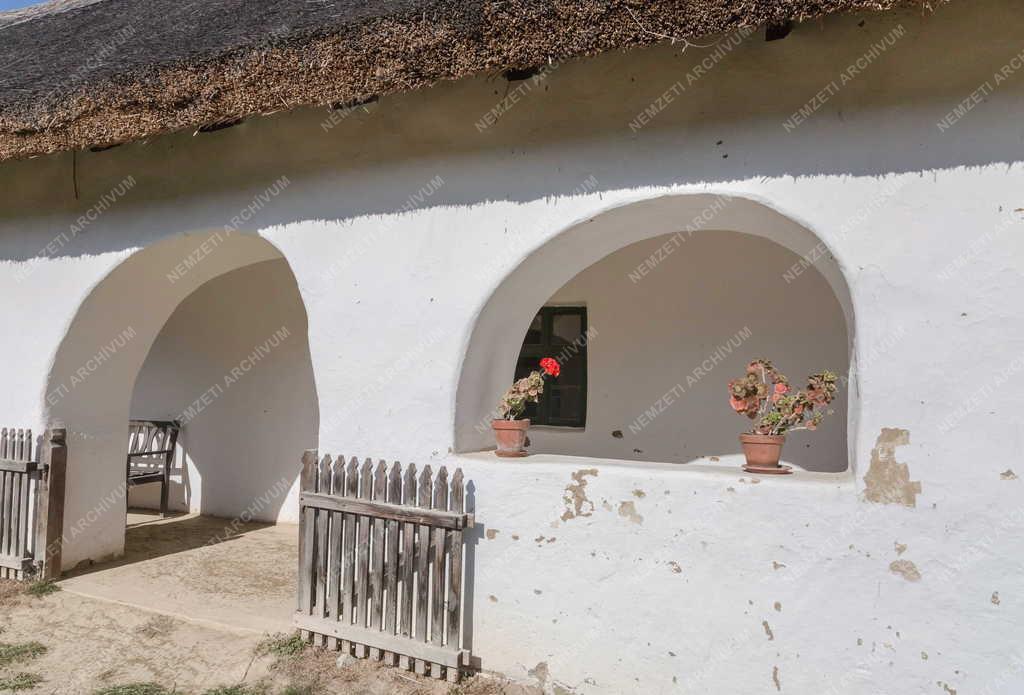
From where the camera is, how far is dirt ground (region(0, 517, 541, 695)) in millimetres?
3588

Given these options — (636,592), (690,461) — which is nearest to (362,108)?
(636,592)

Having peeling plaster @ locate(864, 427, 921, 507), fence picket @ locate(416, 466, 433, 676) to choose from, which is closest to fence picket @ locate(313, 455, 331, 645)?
fence picket @ locate(416, 466, 433, 676)

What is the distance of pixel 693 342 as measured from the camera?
5.37 meters

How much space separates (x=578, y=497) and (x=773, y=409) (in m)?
0.96

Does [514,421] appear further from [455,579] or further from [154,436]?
[154,436]

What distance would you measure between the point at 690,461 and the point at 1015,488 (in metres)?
2.69

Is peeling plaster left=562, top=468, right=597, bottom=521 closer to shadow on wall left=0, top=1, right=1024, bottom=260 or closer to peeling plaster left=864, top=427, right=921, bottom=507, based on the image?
peeling plaster left=864, top=427, right=921, bottom=507

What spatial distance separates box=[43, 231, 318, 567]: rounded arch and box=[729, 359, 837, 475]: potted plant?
3298 millimetres

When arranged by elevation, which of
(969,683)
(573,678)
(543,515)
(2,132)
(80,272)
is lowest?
(573,678)

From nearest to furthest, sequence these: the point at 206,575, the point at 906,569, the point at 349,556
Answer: the point at 906,569 → the point at 349,556 → the point at 206,575

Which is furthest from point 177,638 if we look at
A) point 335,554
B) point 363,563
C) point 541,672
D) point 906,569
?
point 906,569

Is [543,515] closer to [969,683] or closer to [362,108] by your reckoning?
[969,683]

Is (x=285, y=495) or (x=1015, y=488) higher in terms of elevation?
(x=1015, y=488)

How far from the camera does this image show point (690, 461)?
5328 mm
